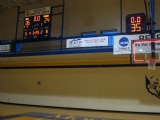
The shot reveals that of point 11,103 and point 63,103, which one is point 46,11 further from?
point 11,103

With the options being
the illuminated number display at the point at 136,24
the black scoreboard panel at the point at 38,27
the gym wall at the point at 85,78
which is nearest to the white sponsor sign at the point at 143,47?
the illuminated number display at the point at 136,24

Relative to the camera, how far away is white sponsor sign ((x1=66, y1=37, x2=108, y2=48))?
8.18 m

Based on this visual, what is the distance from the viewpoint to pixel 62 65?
11.2 m

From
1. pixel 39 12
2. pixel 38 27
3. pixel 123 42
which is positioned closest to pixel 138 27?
pixel 123 42

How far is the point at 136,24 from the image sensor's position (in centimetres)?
698

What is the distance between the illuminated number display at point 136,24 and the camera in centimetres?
689

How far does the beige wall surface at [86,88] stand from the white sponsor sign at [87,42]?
2.53m

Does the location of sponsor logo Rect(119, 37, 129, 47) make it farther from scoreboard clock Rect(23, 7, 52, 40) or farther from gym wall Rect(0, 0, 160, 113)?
scoreboard clock Rect(23, 7, 52, 40)

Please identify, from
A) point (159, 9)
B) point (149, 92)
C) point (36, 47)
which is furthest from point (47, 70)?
point (159, 9)

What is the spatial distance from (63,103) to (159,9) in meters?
9.00

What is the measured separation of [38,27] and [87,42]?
3.43 m

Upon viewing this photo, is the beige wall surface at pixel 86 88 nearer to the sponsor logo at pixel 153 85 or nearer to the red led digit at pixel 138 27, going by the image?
the sponsor logo at pixel 153 85

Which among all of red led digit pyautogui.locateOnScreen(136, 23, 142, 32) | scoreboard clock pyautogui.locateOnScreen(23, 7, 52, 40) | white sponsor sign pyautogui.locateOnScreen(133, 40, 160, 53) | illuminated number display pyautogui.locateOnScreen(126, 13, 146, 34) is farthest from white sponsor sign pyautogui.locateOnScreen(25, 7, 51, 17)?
white sponsor sign pyautogui.locateOnScreen(133, 40, 160, 53)

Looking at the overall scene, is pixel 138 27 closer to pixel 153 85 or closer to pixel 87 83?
pixel 153 85
